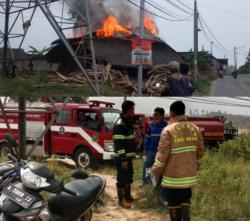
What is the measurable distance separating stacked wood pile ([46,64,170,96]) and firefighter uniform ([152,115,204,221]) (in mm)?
23217

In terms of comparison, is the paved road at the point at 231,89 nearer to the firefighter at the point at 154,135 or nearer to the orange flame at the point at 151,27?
the orange flame at the point at 151,27

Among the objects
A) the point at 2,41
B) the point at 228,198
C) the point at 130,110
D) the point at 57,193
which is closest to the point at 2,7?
the point at 2,41

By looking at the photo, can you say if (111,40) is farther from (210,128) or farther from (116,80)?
(210,128)

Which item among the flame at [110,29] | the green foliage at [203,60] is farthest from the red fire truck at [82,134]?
the green foliage at [203,60]

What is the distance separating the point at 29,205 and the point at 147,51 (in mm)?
18855

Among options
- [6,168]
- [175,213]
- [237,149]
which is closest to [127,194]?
[175,213]

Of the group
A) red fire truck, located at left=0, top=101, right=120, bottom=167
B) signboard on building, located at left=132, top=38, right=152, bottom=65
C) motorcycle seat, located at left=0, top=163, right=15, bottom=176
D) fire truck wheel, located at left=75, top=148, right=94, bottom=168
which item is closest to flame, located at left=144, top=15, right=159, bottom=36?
signboard on building, located at left=132, top=38, right=152, bottom=65

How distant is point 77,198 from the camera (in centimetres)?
545

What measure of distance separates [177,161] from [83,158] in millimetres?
8116

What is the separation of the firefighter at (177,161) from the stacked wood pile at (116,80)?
2320 centimetres

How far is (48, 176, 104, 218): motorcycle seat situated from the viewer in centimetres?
525

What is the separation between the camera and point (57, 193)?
17.4ft

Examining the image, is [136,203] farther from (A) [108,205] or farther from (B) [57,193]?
(B) [57,193]

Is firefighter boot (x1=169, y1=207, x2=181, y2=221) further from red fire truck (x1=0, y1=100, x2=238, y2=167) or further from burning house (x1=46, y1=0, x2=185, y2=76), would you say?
burning house (x1=46, y1=0, x2=185, y2=76)
